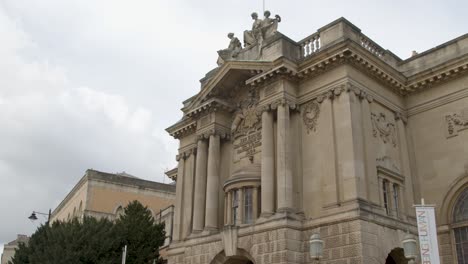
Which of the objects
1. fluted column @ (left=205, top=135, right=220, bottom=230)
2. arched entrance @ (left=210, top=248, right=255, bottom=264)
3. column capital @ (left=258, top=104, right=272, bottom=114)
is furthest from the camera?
fluted column @ (left=205, top=135, right=220, bottom=230)

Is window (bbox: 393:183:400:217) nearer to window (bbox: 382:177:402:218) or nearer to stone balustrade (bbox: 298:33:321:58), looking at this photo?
window (bbox: 382:177:402:218)

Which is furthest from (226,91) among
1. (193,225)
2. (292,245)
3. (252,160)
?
(292,245)

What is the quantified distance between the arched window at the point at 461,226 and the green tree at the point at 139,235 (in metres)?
15.8

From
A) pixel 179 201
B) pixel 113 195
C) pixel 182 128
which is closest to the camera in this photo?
pixel 179 201

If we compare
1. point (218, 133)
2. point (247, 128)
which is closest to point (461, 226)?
point (247, 128)

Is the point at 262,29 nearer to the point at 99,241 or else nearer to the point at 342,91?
the point at 342,91

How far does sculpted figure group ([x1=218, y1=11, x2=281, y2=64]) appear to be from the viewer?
26.3 meters

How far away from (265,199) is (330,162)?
305 cm

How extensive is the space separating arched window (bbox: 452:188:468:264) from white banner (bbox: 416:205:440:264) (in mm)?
7159

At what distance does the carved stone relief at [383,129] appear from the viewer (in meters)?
22.8

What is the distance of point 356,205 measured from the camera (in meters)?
19.7

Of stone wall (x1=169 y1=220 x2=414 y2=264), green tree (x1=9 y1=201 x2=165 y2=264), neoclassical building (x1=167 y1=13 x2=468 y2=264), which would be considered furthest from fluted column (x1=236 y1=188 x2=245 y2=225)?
green tree (x1=9 y1=201 x2=165 y2=264)

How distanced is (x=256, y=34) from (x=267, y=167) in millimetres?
→ 7399

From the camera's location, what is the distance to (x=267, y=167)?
74.3ft
